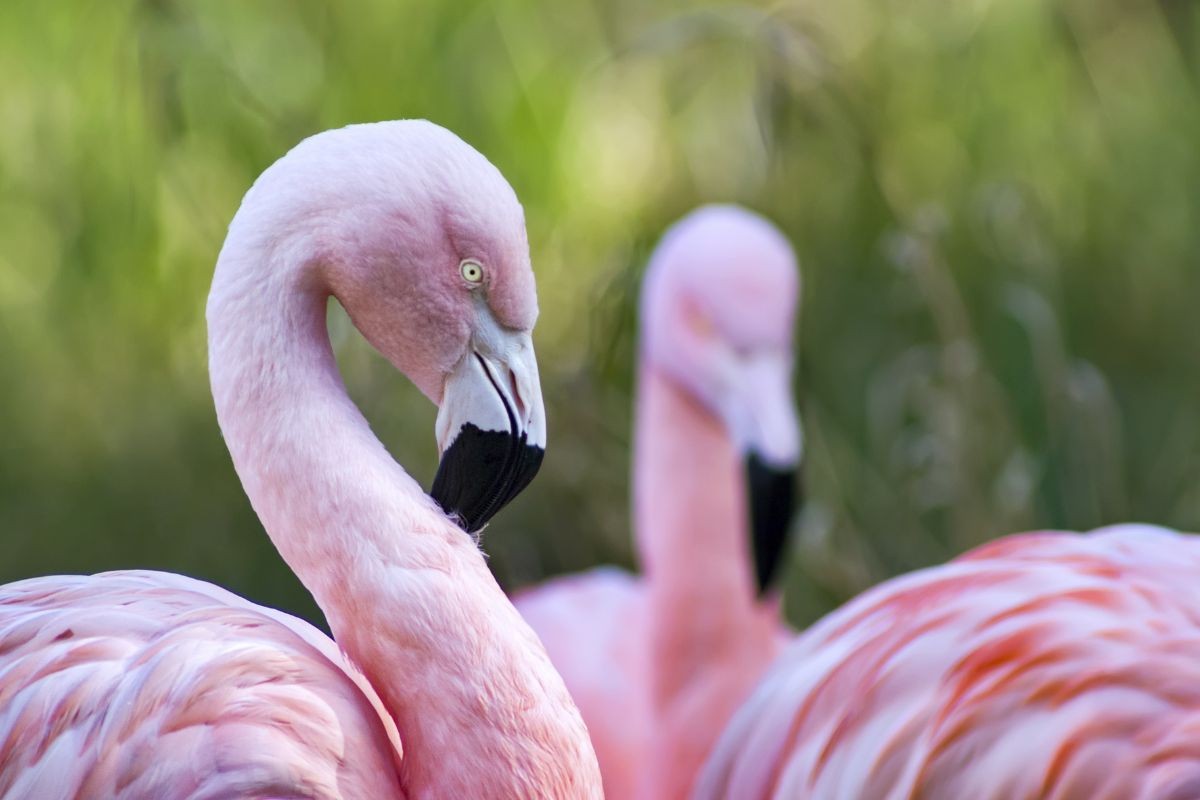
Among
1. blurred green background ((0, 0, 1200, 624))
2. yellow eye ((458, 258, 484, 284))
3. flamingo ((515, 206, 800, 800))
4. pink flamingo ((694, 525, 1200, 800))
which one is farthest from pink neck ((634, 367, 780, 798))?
yellow eye ((458, 258, 484, 284))

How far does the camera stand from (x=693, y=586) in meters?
2.97

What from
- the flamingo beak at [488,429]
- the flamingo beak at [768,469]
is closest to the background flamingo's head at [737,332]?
the flamingo beak at [768,469]

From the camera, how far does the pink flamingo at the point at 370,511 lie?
56.1 inches

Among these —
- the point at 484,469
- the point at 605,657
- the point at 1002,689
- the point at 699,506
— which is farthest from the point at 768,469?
the point at 484,469

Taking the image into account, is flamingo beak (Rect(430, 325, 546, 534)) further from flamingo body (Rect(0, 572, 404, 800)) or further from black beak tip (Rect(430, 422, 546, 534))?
flamingo body (Rect(0, 572, 404, 800))

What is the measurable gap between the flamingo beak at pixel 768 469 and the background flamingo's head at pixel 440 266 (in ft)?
4.50

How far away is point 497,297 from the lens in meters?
1.49

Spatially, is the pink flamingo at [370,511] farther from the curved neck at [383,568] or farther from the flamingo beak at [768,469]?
the flamingo beak at [768,469]

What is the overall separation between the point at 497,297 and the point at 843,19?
4.03 metres

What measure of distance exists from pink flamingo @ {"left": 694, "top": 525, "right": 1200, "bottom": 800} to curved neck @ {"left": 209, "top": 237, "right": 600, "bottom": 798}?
1.33 ft

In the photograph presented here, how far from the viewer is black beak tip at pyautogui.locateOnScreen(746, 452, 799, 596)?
2.82 m

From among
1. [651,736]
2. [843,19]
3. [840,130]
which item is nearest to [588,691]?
[651,736]

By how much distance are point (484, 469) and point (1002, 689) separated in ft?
2.12

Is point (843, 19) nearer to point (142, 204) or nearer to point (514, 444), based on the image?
point (142, 204)
